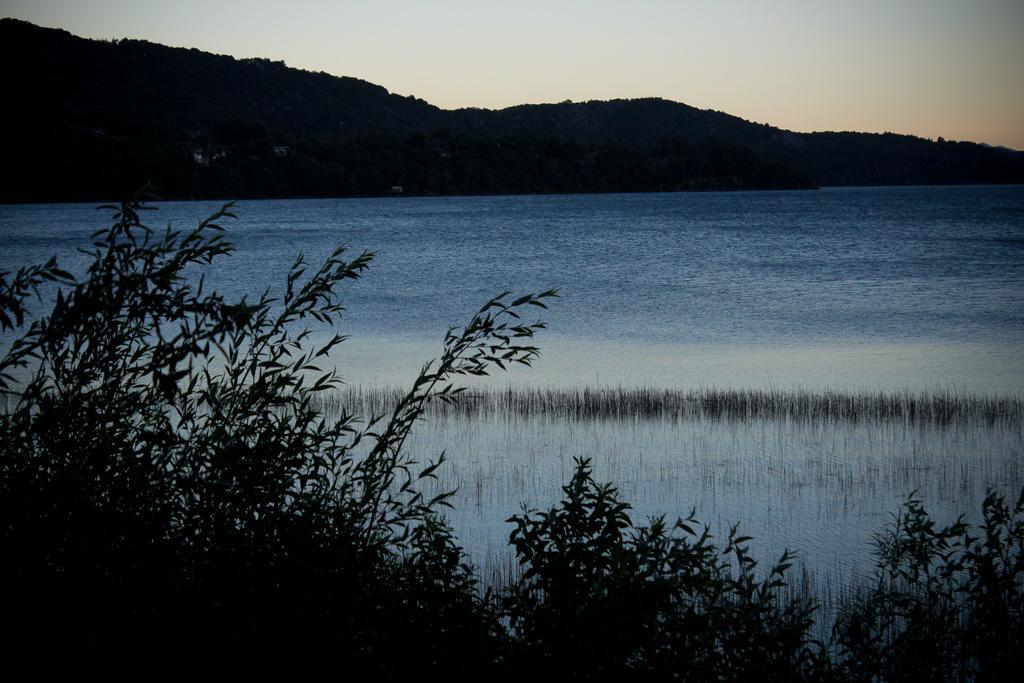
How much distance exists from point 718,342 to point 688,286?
16.5m

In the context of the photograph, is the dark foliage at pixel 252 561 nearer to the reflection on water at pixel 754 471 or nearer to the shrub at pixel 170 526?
the shrub at pixel 170 526

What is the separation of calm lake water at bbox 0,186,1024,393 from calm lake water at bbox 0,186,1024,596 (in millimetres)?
194

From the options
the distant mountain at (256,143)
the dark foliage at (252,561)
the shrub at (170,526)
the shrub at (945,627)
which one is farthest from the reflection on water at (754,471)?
the distant mountain at (256,143)

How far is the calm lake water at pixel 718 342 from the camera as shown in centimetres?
1389

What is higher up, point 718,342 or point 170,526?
point 170,526

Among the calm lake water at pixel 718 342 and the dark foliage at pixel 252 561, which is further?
the calm lake water at pixel 718 342

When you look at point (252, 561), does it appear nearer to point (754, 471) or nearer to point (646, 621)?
point (646, 621)

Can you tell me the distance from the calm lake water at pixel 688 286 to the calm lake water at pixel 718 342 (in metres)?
0.19

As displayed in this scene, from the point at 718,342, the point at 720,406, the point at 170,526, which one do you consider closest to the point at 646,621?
the point at 170,526

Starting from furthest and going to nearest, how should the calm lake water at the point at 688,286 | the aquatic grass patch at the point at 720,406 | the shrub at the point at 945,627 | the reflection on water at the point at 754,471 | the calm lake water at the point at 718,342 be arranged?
the calm lake water at the point at 688,286 → the aquatic grass patch at the point at 720,406 → the calm lake water at the point at 718,342 → the reflection on water at the point at 754,471 → the shrub at the point at 945,627

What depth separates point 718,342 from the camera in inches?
1220

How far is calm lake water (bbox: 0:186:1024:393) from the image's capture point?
26266 mm

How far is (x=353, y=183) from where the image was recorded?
149m

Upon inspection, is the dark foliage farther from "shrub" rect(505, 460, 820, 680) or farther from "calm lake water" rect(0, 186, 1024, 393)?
"calm lake water" rect(0, 186, 1024, 393)
